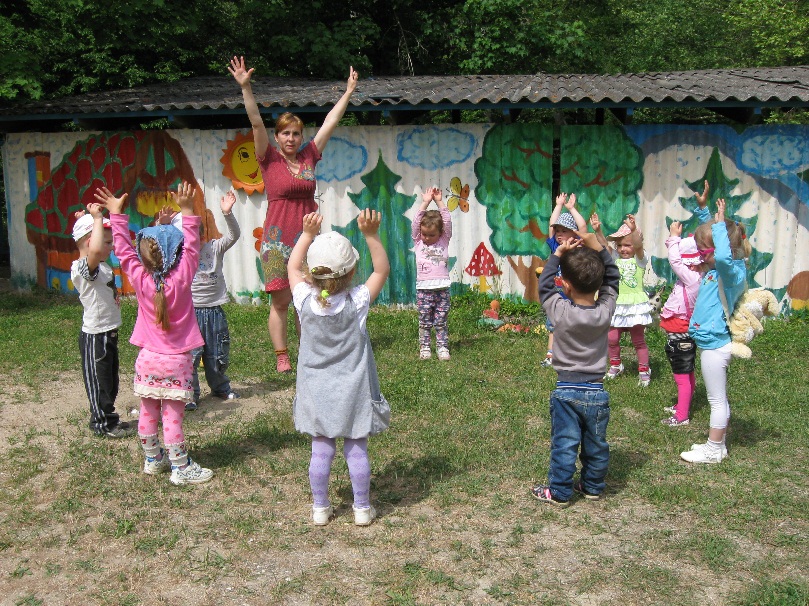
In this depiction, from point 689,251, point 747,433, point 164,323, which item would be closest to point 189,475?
point 164,323

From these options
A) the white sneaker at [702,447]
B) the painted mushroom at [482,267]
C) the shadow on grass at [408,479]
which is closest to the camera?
the shadow on grass at [408,479]

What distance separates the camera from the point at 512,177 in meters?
9.63

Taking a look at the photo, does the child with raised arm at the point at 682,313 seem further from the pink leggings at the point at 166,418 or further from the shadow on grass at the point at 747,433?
the pink leggings at the point at 166,418

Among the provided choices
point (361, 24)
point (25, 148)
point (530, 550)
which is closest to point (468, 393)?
point (530, 550)

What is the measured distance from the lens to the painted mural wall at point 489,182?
30.1 ft

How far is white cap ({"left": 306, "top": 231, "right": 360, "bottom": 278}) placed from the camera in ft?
13.3

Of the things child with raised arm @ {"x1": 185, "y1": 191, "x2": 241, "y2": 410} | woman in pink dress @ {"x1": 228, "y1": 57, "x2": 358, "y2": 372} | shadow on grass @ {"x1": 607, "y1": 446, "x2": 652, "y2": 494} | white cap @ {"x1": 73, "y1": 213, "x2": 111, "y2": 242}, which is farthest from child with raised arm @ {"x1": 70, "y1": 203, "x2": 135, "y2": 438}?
shadow on grass @ {"x1": 607, "y1": 446, "x2": 652, "y2": 494}

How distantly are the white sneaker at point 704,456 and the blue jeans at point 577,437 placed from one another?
89 centimetres

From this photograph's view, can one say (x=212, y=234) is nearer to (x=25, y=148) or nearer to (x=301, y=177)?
(x=25, y=148)

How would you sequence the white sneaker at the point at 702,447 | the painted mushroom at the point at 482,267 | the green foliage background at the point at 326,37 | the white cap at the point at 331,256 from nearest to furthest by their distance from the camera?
the white cap at the point at 331,256 < the white sneaker at the point at 702,447 < the painted mushroom at the point at 482,267 < the green foliage background at the point at 326,37

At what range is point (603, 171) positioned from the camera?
945 cm

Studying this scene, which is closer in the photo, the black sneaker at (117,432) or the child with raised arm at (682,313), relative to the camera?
the child with raised arm at (682,313)

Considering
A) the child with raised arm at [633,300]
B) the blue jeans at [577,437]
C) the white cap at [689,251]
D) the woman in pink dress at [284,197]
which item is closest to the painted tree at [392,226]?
the woman in pink dress at [284,197]

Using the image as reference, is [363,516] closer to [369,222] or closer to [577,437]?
[577,437]
